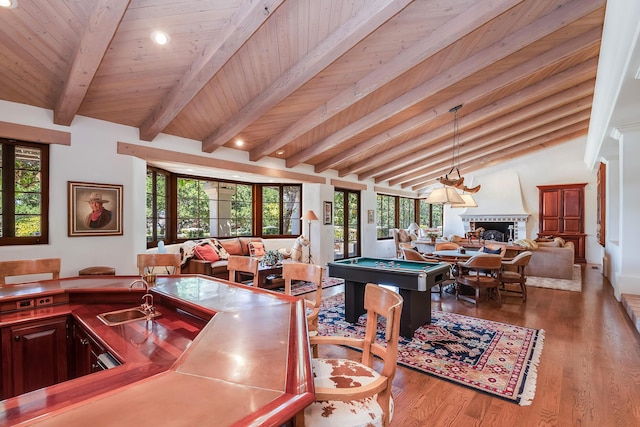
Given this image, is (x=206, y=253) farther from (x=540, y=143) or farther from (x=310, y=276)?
(x=540, y=143)

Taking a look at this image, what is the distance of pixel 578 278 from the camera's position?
21.5 ft

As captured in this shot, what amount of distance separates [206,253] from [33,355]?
13.1ft

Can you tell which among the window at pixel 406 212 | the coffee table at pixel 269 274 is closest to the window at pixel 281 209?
the coffee table at pixel 269 274

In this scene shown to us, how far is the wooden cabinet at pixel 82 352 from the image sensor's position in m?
1.70

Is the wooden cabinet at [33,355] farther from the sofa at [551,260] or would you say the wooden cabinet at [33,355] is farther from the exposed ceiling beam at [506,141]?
the exposed ceiling beam at [506,141]

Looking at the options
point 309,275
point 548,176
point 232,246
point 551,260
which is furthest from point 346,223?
point 548,176

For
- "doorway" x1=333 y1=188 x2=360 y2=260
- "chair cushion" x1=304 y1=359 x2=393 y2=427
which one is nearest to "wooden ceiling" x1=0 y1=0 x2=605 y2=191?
"chair cushion" x1=304 y1=359 x2=393 y2=427

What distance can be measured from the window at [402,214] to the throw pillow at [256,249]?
15.8 feet

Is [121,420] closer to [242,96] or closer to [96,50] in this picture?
[96,50]

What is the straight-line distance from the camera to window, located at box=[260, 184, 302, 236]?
791 centimetres

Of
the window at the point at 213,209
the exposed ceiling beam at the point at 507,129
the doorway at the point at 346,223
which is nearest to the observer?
the exposed ceiling beam at the point at 507,129

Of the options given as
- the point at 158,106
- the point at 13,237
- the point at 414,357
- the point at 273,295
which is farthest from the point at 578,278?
the point at 13,237

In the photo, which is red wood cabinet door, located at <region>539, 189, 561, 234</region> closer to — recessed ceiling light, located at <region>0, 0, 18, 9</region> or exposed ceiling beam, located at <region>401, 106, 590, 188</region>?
exposed ceiling beam, located at <region>401, 106, 590, 188</region>

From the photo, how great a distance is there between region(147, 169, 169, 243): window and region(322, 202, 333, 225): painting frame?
369cm
